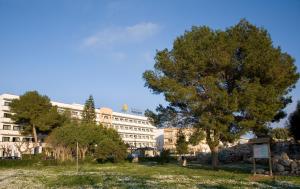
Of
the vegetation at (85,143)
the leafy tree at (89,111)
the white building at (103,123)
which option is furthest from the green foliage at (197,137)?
the leafy tree at (89,111)

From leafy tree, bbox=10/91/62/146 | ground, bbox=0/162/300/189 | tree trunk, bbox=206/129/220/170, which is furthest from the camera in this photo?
leafy tree, bbox=10/91/62/146

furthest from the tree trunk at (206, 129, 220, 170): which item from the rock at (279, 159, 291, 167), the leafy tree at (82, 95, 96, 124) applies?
the leafy tree at (82, 95, 96, 124)

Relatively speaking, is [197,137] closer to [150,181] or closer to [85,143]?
[150,181]

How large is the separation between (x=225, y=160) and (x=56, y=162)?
98.3 feet

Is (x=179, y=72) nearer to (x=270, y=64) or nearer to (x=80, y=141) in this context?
(x=270, y=64)

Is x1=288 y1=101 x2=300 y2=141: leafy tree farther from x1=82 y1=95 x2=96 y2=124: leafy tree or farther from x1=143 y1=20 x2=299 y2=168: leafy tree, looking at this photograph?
x1=82 y1=95 x2=96 y2=124: leafy tree

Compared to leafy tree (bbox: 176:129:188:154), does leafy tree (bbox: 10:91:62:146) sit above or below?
above

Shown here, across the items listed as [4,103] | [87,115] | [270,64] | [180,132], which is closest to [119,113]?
[87,115]

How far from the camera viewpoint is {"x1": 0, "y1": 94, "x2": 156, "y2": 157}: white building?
105 m

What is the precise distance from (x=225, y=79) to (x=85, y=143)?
121ft

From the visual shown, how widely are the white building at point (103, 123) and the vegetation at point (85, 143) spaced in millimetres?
14358

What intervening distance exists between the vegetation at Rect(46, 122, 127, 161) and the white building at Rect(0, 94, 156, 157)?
47.1ft

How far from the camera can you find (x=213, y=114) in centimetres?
4109

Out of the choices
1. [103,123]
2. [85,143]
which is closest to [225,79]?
[85,143]
